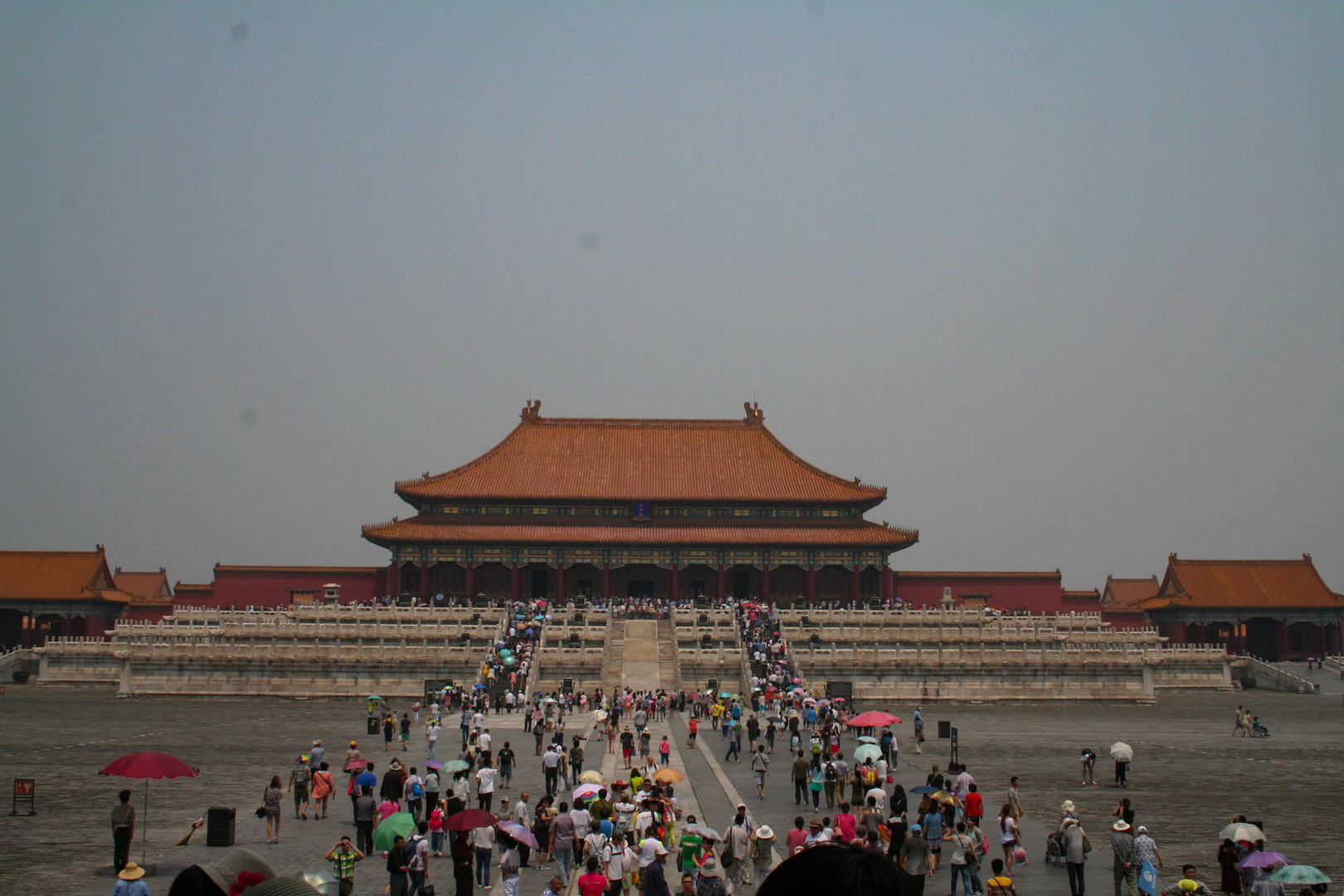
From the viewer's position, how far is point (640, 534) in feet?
236

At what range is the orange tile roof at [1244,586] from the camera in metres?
70.7

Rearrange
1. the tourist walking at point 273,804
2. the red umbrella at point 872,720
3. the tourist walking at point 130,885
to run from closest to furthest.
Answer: the tourist walking at point 130,885
the tourist walking at point 273,804
the red umbrella at point 872,720

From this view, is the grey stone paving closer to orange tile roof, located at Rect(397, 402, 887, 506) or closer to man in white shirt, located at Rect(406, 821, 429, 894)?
man in white shirt, located at Rect(406, 821, 429, 894)

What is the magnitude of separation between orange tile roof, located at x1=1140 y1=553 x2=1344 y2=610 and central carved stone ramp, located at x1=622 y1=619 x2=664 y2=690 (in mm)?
34039

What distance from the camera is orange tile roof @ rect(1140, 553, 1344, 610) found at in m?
70.7

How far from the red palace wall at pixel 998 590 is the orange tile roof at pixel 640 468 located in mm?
5600

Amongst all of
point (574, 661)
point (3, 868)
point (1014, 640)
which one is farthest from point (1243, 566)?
point (3, 868)

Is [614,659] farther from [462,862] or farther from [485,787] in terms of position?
[462,862]

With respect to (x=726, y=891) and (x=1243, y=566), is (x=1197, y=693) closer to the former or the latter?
(x=1243, y=566)

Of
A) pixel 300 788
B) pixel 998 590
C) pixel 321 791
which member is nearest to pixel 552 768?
pixel 321 791

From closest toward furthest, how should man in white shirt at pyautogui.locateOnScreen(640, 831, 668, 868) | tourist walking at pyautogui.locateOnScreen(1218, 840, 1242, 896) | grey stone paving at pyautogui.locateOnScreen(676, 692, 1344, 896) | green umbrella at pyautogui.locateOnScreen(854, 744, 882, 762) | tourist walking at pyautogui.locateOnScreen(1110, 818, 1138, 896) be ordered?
man in white shirt at pyautogui.locateOnScreen(640, 831, 668, 868), tourist walking at pyautogui.locateOnScreen(1110, 818, 1138, 896), tourist walking at pyautogui.locateOnScreen(1218, 840, 1242, 896), grey stone paving at pyautogui.locateOnScreen(676, 692, 1344, 896), green umbrella at pyautogui.locateOnScreen(854, 744, 882, 762)

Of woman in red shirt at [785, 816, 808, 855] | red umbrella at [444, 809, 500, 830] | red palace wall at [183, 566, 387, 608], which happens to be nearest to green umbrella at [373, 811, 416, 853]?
red umbrella at [444, 809, 500, 830]

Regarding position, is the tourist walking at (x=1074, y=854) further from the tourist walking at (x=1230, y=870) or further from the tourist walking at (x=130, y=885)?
the tourist walking at (x=130, y=885)

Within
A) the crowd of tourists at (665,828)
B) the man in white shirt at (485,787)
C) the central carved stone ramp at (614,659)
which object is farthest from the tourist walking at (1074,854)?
the central carved stone ramp at (614,659)
